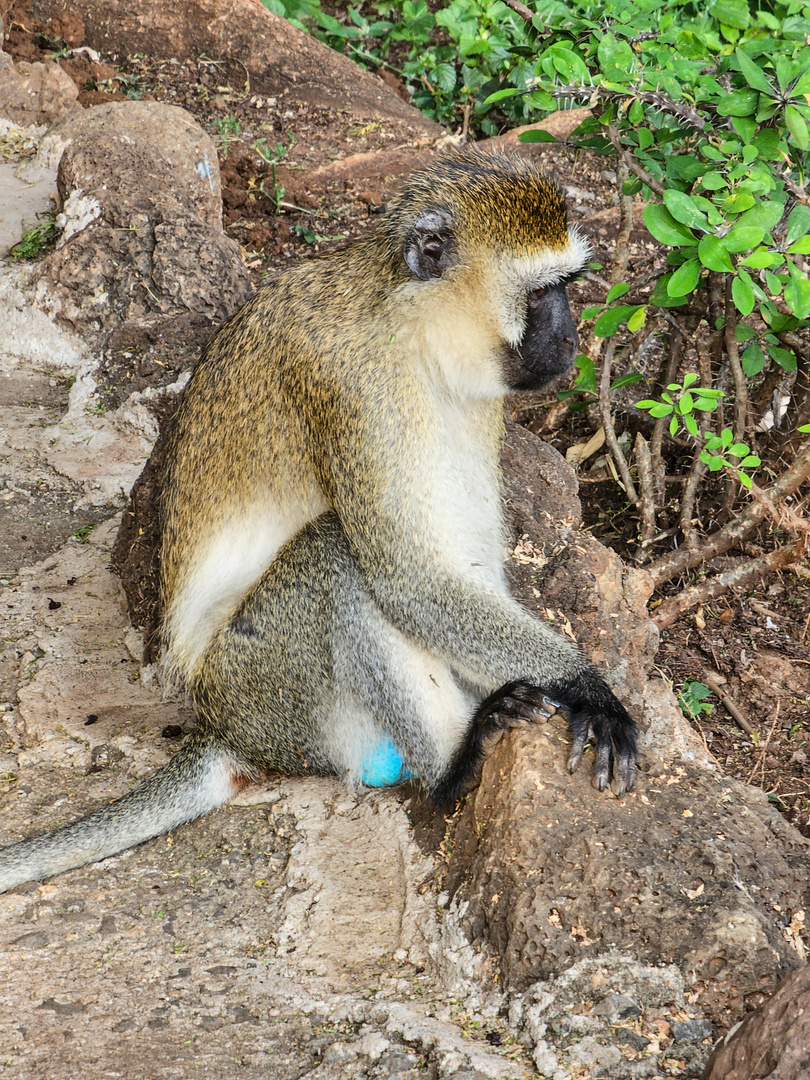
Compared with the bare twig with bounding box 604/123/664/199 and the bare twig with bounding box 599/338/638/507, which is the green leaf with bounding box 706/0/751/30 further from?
the bare twig with bounding box 599/338/638/507

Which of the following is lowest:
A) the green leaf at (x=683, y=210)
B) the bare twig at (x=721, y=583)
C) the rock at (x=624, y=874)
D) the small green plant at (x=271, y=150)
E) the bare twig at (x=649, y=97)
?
the bare twig at (x=721, y=583)

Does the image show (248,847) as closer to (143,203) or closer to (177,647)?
(177,647)

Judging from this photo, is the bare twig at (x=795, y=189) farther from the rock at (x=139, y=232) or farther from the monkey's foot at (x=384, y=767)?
the rock at (x=139, y=232)

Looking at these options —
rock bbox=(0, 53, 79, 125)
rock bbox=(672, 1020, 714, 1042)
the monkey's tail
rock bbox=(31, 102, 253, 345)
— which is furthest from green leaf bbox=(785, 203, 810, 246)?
rock bbox=(0, 53, 79, 125)

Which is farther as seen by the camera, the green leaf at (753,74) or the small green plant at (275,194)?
the small green plant at (275,194)

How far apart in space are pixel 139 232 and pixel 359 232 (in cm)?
184

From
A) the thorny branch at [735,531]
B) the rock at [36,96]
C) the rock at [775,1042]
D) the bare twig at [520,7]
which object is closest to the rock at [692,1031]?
the rock at [775,1042]

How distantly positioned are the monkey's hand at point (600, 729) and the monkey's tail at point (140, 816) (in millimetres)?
1253

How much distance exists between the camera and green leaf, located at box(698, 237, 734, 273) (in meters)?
3.05

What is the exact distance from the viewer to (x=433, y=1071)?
2.36 meters

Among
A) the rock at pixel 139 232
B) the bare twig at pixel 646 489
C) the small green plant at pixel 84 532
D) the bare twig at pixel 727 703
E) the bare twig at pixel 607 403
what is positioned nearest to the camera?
the bare twig at pixel 727 703

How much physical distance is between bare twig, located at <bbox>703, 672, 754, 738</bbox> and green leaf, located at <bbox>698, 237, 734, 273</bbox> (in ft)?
6.31

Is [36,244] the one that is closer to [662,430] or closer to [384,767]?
[662,430]

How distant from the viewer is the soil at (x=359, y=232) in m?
4.21
